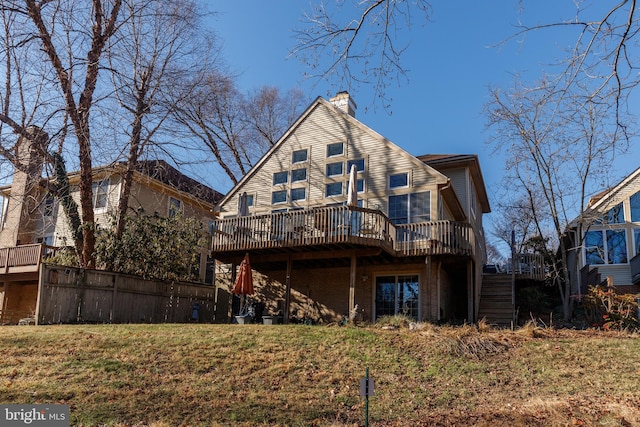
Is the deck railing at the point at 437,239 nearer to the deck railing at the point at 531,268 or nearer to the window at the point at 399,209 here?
the window at the point at 399,209

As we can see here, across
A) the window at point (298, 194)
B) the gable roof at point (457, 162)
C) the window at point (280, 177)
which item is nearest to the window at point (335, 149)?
the window at point (298, 194)

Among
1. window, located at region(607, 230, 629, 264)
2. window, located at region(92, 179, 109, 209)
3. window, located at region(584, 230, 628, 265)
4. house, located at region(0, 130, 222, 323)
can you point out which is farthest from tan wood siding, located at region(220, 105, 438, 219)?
window, located at region(607, 230, 629, 264)

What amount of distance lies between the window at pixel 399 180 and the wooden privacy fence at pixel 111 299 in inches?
348

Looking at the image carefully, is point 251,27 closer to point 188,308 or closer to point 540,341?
point 540,341

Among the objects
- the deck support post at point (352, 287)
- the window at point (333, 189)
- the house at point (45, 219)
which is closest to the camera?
the deck support post at point (352, 287)

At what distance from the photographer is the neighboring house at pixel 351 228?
1678cm

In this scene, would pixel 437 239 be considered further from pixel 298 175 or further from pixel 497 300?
pixel 298 175

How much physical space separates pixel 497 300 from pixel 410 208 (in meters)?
5.06

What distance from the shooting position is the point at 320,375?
396 inches

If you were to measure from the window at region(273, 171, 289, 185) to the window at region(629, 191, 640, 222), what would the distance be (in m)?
14.1

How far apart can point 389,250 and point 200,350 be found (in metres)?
7.63

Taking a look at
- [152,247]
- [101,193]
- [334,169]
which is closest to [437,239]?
[334,169]

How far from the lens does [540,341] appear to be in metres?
12.4

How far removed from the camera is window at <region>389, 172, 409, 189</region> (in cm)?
1856
